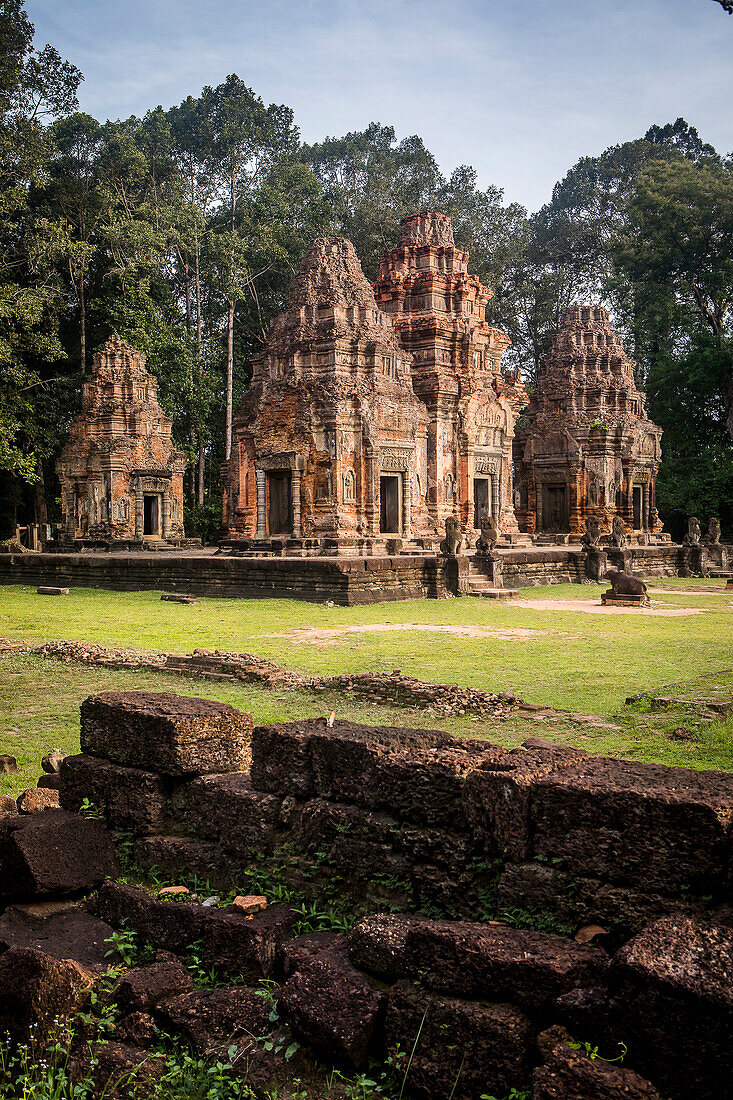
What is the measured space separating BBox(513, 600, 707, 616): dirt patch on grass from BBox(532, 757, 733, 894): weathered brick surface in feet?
39.0

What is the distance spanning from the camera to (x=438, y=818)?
3633 millimetres

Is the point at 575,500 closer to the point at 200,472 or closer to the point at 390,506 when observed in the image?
the point at 390,506

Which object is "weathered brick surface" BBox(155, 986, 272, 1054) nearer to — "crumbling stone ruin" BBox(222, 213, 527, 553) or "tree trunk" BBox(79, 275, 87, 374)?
"crumbling stone ruin" BBox(222, 213, 527, 553)

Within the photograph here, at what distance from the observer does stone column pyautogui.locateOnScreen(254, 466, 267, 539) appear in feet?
82.0

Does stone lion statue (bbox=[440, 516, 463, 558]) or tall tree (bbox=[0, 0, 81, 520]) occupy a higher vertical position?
tall tree (bbox=[0, 0, 81, 520])

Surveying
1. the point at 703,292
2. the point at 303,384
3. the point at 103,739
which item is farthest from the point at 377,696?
the point at 703,292

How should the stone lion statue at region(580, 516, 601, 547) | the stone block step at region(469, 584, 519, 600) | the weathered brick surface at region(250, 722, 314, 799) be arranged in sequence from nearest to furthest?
the weathered brick surface at region(250, 722, 314, 799) < the stone block step at region(469, 584, 519, 600) < the stone lion statue at region(580, 516, 601, 547)

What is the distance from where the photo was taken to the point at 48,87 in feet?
108

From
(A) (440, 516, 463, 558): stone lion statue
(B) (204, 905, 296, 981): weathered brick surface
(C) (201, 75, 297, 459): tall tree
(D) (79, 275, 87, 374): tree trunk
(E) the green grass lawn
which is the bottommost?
(B) (204, 905, 296, 981): weathered brick surface

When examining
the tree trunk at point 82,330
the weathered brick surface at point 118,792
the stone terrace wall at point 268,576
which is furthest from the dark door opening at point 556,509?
the weathered brick surface at point 118,792

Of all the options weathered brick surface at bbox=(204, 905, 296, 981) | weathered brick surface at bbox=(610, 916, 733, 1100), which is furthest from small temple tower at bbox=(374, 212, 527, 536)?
weathered brick surface at bbox=(610, 916, 733, 1100)

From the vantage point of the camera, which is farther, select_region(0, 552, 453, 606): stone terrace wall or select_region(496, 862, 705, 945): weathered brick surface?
select_region(0, 552, 453, 606): stone terrace wall

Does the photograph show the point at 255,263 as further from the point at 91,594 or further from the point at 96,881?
the point at 96,881

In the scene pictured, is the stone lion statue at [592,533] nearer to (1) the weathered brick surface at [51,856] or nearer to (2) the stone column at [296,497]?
(2) the stone column at [296,497]
